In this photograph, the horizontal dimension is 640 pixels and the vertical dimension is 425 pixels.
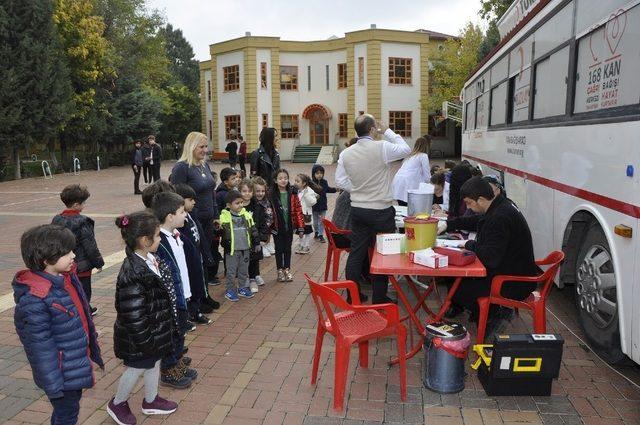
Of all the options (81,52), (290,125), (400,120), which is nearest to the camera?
(81,52)

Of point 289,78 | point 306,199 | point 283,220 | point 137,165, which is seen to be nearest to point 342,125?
point 289,78

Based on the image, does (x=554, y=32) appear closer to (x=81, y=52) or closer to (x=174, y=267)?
(x=174, y=267)

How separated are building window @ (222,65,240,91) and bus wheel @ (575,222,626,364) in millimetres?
36494

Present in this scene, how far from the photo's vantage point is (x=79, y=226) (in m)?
5.27

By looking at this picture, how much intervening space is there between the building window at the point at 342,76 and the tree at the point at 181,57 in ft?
156

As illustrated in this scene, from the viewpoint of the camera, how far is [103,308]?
20.4ft

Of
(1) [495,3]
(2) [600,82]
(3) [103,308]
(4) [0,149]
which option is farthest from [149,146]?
(1) [495,3]

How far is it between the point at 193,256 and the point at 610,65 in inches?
156

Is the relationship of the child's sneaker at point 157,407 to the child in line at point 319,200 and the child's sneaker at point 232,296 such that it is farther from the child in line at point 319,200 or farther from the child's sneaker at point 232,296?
the child in line at point 319,200

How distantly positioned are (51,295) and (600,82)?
4431 mm

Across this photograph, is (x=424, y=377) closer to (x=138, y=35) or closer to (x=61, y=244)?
(x=61, y=244)

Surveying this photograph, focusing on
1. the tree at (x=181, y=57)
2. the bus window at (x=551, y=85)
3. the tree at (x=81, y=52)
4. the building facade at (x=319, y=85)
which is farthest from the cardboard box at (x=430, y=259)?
the tree at (x=181, y=57)

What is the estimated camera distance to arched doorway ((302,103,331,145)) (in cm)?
4016

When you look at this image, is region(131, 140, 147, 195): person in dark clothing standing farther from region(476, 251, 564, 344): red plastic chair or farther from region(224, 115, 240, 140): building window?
region(224, 115, 240, 140): building window
